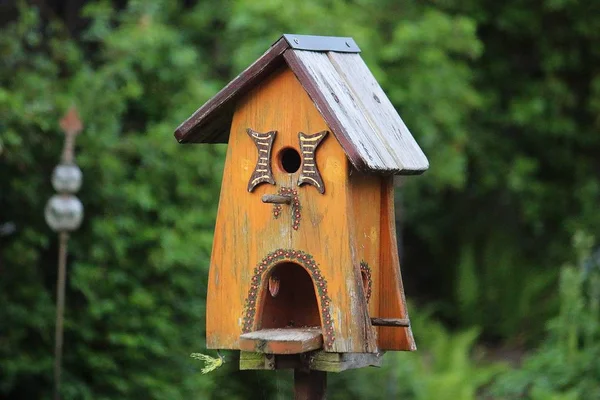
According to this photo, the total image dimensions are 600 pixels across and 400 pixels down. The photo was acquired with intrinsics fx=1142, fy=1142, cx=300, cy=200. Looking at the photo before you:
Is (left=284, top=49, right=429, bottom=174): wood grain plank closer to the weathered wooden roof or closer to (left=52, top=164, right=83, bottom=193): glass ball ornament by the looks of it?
the weathered wooden roof

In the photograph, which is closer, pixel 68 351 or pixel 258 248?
pixel 258 248

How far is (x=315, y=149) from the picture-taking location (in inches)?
146

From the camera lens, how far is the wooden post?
377 centimetres

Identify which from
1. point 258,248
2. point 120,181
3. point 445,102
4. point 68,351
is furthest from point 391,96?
point 258,248

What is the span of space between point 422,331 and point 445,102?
8.36ft

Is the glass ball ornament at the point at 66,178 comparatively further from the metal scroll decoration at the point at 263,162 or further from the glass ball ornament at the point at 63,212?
the metal scroll decoration at the point at 263,162

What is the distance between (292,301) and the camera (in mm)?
4055

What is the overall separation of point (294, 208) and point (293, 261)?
173 mm

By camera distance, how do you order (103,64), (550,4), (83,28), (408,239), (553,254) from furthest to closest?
(408,239) < (553,254) < (550,4) < (83,28) < (103,64)

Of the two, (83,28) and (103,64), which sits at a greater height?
(83,28)

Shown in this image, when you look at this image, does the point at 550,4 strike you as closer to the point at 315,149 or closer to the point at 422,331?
the point at 422,331

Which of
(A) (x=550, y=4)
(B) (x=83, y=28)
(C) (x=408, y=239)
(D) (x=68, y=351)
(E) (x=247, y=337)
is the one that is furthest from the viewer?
(C) (x=408, y=239)

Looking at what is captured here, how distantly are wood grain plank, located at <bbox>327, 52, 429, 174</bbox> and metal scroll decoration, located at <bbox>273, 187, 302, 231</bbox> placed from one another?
32 centimetres

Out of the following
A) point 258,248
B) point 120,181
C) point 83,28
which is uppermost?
point 83,28
